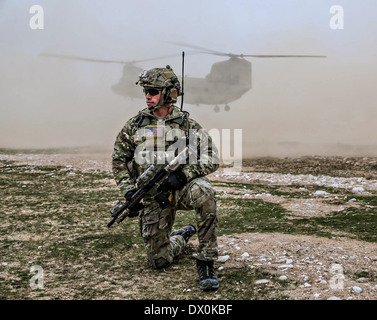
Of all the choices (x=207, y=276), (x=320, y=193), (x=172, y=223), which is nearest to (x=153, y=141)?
(x=172, y=223)

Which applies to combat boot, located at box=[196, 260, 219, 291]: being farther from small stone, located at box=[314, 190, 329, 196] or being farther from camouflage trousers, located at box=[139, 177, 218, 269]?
small stone, located at box=[314, 190, 329, 196]

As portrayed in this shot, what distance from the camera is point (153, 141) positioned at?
170 inches

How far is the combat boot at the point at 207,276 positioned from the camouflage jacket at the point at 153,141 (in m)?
0.91

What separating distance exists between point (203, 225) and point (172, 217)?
0.53 meters

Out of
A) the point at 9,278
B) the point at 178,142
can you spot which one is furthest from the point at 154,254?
the point at 9,278

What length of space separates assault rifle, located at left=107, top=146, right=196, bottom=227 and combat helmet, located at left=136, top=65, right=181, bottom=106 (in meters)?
0.56

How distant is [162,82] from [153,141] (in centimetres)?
59

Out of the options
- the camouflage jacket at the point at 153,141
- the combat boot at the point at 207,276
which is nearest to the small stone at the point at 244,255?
the combat boot at the point at 207,276

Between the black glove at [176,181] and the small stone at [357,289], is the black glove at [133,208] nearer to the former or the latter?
the black glove at [176,181]

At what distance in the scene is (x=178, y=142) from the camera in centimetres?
432

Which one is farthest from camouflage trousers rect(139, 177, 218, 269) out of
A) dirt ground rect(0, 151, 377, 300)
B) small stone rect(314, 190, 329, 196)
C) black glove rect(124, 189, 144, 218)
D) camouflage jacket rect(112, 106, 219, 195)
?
small stone rect(314, 190, 329, 196)

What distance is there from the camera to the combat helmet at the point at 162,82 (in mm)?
4305

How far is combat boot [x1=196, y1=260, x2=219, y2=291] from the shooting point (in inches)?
147
